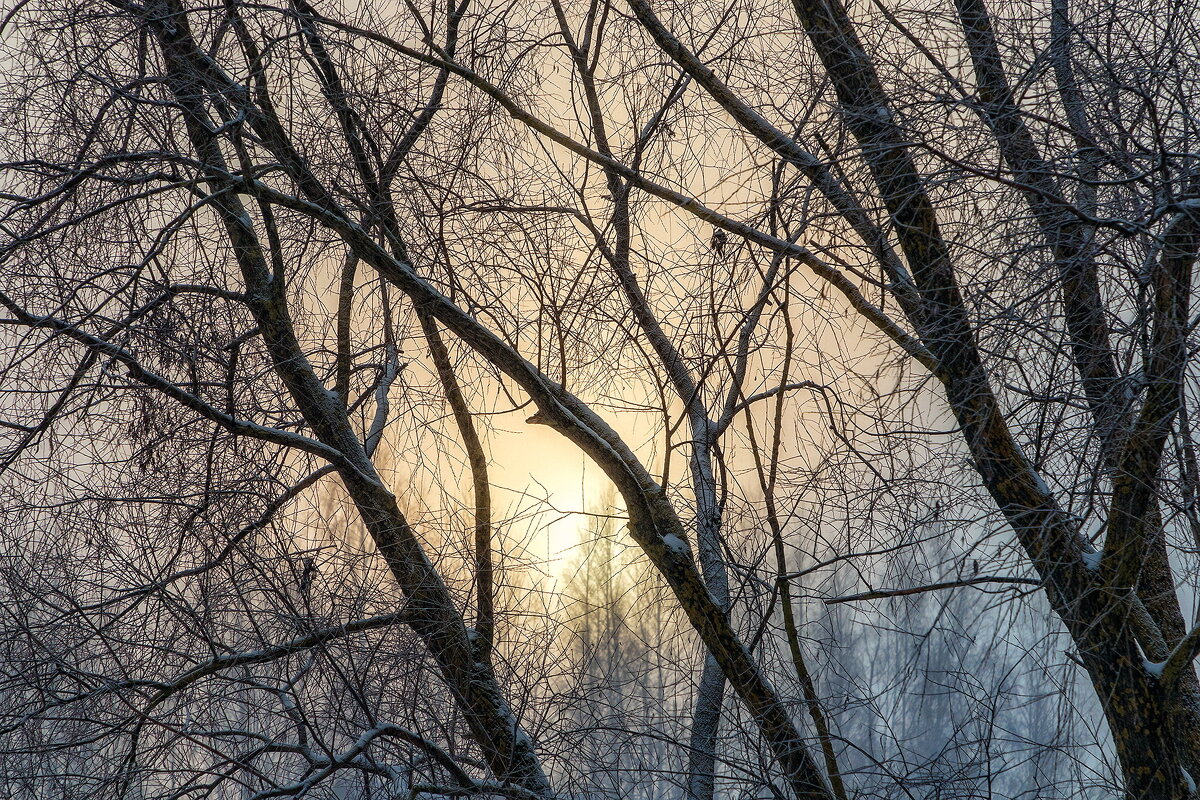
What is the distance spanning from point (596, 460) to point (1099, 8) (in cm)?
244

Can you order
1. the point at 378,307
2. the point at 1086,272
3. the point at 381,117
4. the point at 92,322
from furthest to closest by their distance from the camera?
the point at 378,307
the point at 381,117
the point at 92,322
the point at 1086,272

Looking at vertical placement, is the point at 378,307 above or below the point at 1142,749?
above

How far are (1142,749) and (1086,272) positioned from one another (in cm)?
162

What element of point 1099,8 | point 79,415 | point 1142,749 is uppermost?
point 79,415

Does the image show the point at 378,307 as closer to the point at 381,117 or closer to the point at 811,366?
the point at 381,117

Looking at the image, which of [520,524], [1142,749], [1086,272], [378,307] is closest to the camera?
[1086,272]

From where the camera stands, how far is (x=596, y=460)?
414cm

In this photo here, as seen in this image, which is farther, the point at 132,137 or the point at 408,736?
the point at 132,137

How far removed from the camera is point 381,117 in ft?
13.4

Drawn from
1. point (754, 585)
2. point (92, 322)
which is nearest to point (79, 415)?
point (92, 322)

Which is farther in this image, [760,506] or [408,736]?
[760,506]

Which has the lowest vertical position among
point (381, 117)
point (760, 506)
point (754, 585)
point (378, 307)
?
point (754, 585)

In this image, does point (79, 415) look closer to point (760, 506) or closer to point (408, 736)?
point (408, 736)

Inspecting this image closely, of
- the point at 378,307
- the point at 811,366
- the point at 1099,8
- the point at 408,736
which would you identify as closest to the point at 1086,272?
the point at 1099,8
